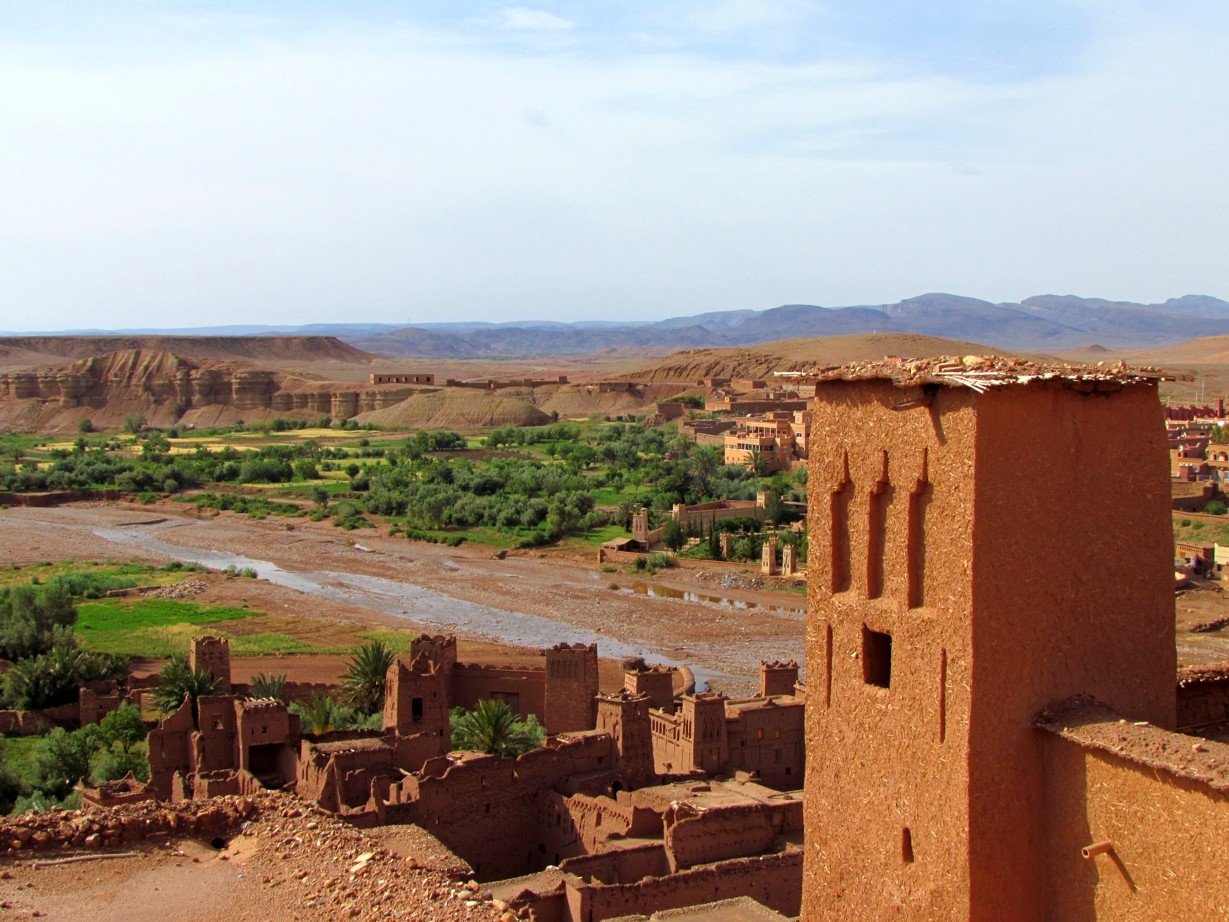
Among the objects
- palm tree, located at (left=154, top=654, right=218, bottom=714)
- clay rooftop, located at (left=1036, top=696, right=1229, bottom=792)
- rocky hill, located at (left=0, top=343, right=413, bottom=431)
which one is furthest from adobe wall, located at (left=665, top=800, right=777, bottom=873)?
rocky hill, located at (left=0, top=343, right=413, bottom=431)

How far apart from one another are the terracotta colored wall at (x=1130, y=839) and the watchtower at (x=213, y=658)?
639 inches

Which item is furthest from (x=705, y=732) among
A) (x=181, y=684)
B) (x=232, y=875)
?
(x=232, y=875)

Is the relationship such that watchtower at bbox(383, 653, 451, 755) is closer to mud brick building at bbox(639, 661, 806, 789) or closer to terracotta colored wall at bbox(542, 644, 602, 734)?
terracotta colored wall at bbox(542, 644, 602, 734)

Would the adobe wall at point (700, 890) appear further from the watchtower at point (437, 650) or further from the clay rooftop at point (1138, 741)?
the watchtower at point (437, 650)

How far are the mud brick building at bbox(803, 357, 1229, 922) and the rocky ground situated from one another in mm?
2048

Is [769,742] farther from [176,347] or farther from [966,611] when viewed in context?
[176,347]

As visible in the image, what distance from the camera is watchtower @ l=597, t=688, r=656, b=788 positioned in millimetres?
16047

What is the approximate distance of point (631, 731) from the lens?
1620 cm

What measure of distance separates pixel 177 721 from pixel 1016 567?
489 inches

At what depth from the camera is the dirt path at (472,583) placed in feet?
104

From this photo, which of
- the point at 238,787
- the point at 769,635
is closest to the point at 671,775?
Answer: the point at 238,787

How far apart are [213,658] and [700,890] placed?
1076 centimetres

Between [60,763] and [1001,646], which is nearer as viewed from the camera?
[1001,646]

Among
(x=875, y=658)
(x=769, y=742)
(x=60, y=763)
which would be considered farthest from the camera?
(x=60, y=763)
